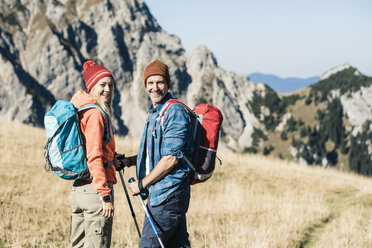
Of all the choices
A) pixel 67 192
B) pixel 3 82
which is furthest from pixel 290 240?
pixel 3 82

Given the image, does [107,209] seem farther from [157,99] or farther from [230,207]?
[230,207]

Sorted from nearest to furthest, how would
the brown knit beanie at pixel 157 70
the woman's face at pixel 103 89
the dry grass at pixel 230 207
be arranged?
the brown knit beanie at pixel 157 70 → the woman's face at pixel 103 89 → the dry grass at pixel 230 207

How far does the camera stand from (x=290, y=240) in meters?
6.84

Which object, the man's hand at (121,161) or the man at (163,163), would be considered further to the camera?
the man's hand at (121,161)

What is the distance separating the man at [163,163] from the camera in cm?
349

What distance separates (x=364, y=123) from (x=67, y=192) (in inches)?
8013

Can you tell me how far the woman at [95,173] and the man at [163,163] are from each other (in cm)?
39

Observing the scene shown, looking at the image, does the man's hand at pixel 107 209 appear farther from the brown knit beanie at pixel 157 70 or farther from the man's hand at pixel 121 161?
the brown knit beanie at pixel 157 70

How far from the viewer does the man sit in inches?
137

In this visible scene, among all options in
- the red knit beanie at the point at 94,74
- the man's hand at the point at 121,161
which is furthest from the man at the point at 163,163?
the red knit beanie at the point at 94,74

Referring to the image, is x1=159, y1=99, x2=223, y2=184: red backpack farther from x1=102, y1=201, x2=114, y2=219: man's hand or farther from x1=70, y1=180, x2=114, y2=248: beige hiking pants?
x1=70, y1=180, x2=114, y2=248: beige hiking pants

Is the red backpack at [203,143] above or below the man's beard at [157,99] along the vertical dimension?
below

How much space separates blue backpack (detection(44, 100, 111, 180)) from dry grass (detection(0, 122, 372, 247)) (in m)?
2.66

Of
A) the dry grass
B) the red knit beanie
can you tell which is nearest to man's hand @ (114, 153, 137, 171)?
the red knit beanie
